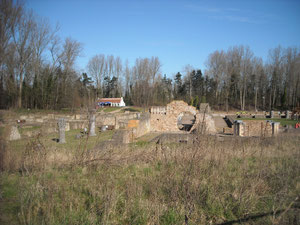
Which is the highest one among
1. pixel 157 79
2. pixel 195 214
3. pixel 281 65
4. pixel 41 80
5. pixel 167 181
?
pixel 281 65

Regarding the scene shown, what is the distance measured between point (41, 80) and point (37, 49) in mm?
5048

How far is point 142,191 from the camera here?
395 cm

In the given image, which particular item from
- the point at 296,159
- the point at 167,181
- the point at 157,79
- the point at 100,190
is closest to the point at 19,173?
the point at 100,190

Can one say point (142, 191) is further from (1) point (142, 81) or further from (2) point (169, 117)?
(1) point (142, 81)

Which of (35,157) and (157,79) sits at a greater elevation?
(157,79)

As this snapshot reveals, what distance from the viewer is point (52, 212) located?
3.05 metres

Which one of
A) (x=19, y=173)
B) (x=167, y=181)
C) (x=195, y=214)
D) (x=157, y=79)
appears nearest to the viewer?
(x=195, y=214)

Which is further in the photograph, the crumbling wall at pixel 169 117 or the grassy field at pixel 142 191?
the crumbling wall at pixel 169 117

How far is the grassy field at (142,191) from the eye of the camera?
319cm

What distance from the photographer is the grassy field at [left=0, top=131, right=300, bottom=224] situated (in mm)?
3191

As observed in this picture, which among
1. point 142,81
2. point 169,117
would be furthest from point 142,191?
point 142,81

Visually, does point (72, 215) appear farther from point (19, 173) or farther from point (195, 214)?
point (19, 173)

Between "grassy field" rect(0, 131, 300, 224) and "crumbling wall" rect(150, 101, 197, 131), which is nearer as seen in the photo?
"grassy field" rect(0, 131, 300, 224)

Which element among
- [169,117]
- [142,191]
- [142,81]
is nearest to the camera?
[142,191]
